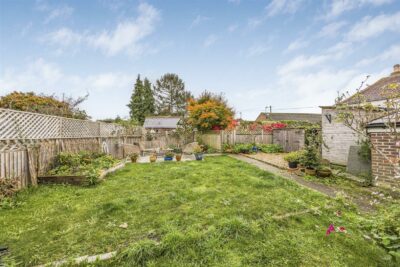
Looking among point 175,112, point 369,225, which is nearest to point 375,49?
point 369,225

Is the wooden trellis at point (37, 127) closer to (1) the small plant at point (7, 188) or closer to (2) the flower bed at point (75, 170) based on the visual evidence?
(2) the flower bed at point (75, 170)

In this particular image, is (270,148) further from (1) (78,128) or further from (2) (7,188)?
(2) (7,188)

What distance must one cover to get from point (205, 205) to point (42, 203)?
3.38 metres

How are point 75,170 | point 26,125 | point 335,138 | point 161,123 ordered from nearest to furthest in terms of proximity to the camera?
point 26,125 → point 75,170 → point 335,138 → point 161,123

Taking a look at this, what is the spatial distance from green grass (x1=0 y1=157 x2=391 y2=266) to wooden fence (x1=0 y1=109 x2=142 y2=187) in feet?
2.21

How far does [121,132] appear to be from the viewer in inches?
505

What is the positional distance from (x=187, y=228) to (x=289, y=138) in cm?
1213

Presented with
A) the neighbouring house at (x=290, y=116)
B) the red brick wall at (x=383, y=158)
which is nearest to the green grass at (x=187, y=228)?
the red brick wall at (x=383, y=158)

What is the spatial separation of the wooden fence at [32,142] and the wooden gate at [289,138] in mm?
11594

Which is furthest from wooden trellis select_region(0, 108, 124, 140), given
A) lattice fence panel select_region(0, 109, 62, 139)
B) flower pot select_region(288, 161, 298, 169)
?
flower pot select_region(288, 161, 298, 169)

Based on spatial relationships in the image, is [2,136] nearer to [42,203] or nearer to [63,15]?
[42,203]

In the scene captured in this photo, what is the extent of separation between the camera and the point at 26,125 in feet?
17.6

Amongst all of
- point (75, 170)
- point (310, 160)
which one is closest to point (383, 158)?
point (310, 160)

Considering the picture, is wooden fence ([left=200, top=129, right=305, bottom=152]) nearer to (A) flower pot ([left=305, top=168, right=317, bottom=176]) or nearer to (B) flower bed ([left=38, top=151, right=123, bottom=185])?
(A) flower pot ([left=305, top=168, right=317, bottom=176])
